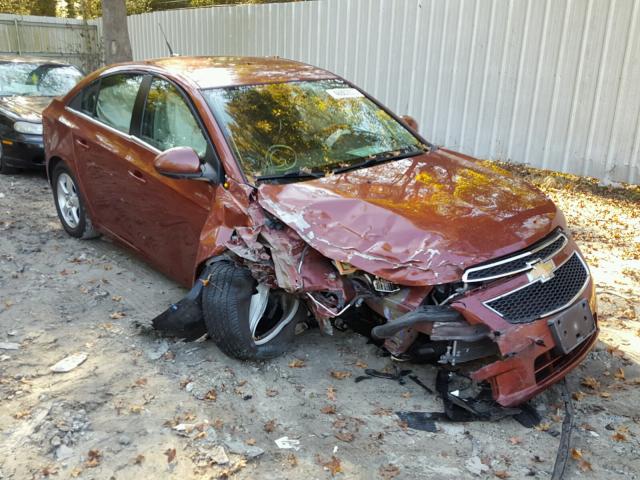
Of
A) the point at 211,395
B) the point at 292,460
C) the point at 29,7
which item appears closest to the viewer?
the point at 292,460

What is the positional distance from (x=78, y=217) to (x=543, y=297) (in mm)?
4521

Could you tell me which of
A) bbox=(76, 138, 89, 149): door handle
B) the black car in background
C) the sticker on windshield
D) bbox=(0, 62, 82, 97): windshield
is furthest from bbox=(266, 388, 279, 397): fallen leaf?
bbox=(0, 62, 82, 97): windshield

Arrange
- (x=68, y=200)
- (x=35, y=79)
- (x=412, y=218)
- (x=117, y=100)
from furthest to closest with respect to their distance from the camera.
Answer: (x=35, y=79) < (x=68, y=200) < (x=117, y=100) < (x=412, y=218)

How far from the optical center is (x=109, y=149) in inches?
188

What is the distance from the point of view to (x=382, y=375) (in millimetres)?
3664

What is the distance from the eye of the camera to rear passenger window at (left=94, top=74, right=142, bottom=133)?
4.73m

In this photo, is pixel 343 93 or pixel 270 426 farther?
pixel 343 93

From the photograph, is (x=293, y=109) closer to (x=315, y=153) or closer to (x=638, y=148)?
(x=315, y=153)

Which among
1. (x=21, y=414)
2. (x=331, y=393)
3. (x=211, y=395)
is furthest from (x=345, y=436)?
(x=21, y=414)

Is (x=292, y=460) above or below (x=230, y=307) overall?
below

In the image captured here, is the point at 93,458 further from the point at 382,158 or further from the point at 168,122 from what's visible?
the point at 382,158

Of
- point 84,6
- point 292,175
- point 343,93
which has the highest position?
point 84,6

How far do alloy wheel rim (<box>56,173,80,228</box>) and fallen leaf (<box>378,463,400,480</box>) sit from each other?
4099 millimetres

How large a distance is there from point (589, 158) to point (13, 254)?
23.5 feet
